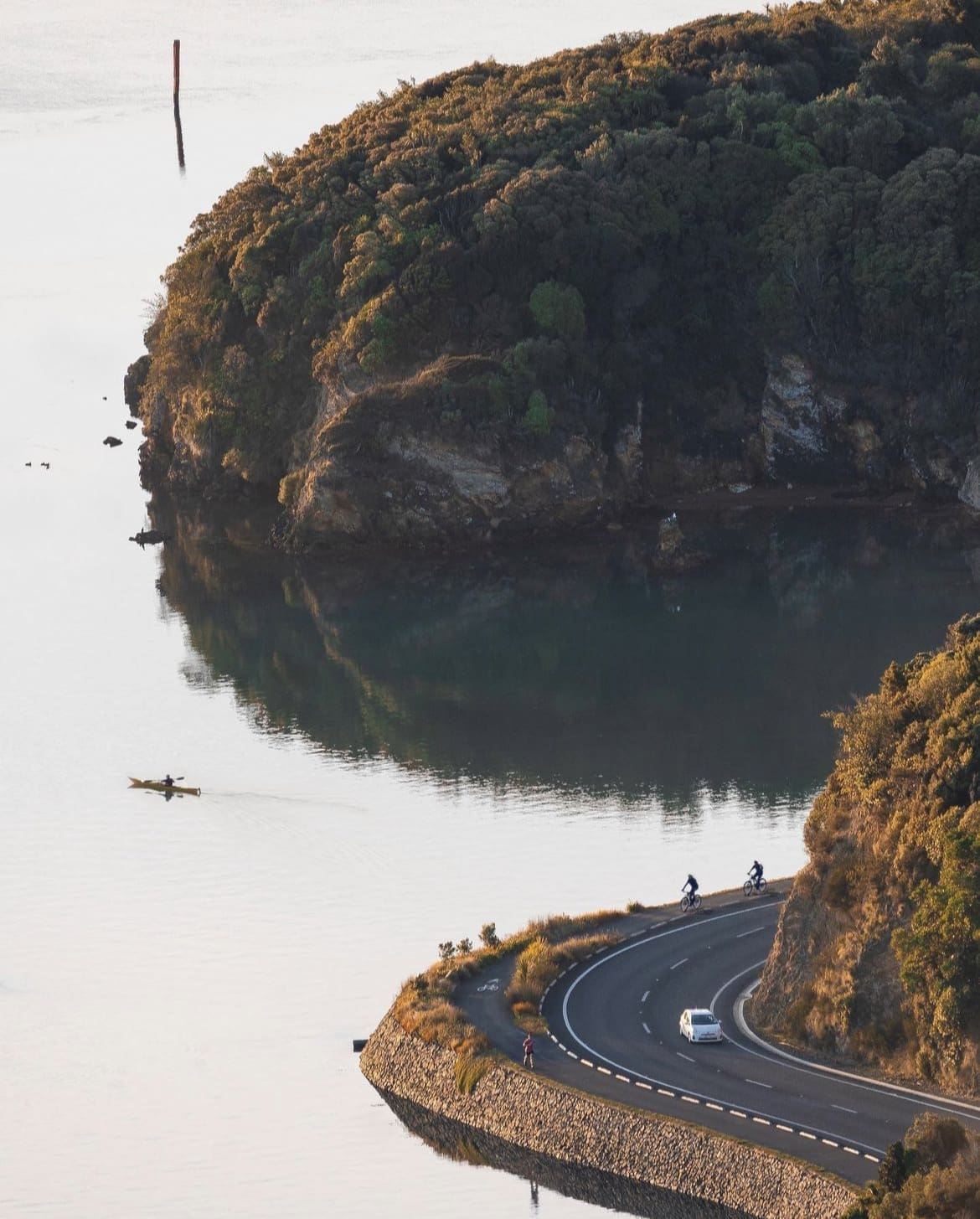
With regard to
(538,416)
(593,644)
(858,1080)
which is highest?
(538,416)

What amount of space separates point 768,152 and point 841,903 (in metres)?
114

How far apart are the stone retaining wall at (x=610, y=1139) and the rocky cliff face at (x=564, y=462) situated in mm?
90273

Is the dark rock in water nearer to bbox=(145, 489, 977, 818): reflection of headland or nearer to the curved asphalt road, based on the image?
bbox=(145, 489, 977, 818): reflection of headland

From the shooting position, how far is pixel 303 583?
566 feet

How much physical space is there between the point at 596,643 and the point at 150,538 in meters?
46.1

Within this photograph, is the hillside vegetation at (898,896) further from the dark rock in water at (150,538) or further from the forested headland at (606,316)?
the dark rock in water at (150,538)

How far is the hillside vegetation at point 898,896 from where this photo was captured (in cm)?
7869

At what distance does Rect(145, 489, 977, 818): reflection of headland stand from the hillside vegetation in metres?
29.8

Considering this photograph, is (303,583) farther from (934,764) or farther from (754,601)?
(934,764)

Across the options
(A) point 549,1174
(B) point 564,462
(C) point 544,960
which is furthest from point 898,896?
(B) point 564,462

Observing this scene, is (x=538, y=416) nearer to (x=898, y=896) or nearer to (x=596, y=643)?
(x=596, y=643)

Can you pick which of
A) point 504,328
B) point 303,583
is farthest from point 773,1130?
point 504,328

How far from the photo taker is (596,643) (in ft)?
507

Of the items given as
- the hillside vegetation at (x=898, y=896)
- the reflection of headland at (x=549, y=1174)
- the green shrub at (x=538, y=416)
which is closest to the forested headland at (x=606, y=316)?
the green shrub at (x=538, y=416)
